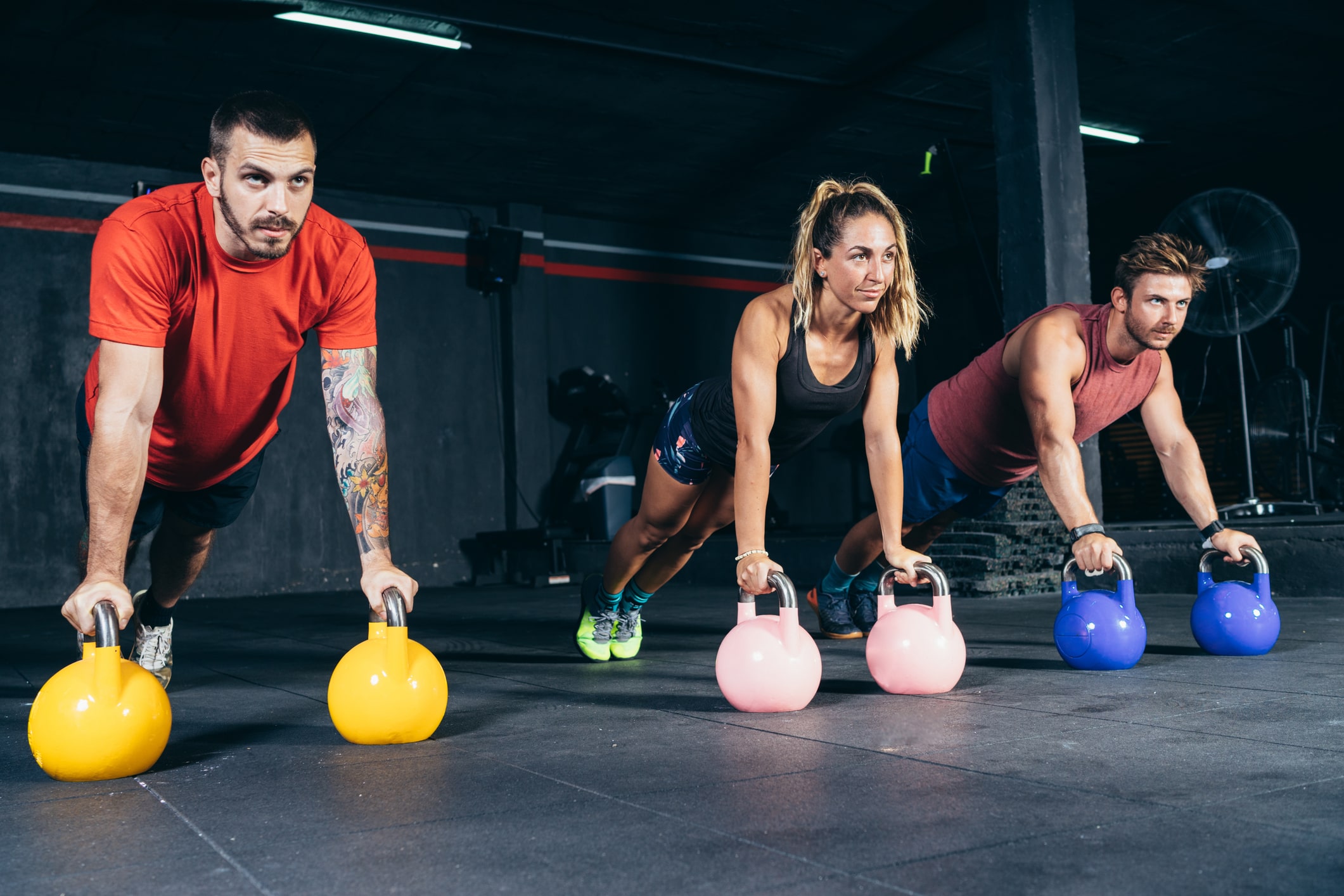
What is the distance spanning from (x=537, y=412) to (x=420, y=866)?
8737 mm

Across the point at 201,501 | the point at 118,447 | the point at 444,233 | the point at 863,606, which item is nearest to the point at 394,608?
the point at 118,447

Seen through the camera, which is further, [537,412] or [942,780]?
[537,412]

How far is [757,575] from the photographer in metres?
2.46

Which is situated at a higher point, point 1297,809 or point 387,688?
point 387,688

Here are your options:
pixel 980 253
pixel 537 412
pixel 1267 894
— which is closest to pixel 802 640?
pixel 1267 894

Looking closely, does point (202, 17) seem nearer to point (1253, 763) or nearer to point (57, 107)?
point (57, 107)

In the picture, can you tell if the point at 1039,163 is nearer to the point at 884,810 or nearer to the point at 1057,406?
the point at 1057,406

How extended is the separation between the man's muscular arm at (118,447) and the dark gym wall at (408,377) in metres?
6.66

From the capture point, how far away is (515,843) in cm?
146

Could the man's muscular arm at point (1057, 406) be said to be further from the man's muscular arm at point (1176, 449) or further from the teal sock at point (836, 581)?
the teal sock at point (836, 581)

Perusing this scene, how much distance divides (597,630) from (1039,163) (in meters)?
3.70

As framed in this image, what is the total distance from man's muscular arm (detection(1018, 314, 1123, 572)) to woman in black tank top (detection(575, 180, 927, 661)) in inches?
15.9

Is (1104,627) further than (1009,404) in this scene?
No

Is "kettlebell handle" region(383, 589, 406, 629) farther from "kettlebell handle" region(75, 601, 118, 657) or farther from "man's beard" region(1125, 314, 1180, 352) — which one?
"man's beard" region(1125, 314, 1180, 352)
